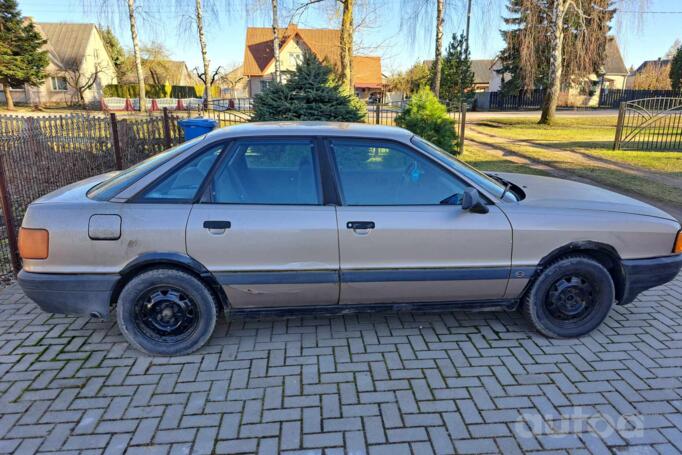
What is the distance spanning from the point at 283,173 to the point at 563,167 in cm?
1054

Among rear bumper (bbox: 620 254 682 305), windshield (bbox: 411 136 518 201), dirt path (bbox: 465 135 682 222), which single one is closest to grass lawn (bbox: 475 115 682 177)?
dirt path (bbox: 465 135 682 222)

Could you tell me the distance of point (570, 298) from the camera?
11.4ft

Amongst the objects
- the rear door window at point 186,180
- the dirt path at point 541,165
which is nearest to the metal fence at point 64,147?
the rear door window at point 186,180

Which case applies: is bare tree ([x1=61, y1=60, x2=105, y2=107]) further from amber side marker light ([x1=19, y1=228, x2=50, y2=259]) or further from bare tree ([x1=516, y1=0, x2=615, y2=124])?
amber side marker light ([x1=19, y1=228, x2=50, y2=259])

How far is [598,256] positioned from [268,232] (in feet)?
8.17

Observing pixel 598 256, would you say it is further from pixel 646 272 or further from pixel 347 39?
pixel 347 39

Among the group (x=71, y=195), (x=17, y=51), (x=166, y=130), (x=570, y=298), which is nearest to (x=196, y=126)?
(x=166, y=130)

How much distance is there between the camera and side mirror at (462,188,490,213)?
125 inches

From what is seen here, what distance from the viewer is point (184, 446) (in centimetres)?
247

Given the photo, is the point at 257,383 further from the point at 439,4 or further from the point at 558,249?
the point at 439,4

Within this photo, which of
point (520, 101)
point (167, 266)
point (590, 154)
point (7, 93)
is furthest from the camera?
point (520, 101)

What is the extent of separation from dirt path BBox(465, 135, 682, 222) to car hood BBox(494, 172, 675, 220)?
14.5 ft

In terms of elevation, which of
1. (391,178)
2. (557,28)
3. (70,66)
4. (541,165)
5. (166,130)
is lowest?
(541,165)

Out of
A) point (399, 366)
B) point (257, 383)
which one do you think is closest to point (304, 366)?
point (257, 383)
